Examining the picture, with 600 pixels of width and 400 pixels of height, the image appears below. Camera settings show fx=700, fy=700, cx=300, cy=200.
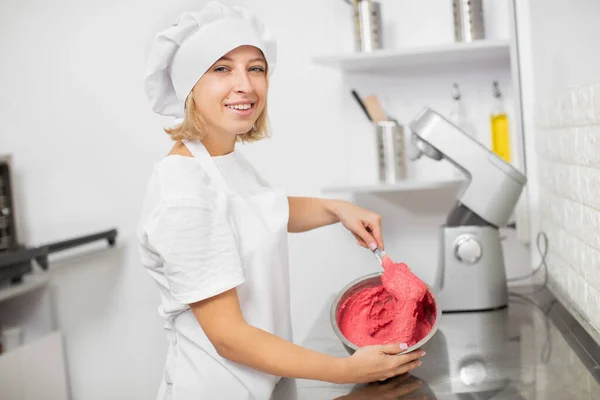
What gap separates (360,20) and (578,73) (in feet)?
2.73

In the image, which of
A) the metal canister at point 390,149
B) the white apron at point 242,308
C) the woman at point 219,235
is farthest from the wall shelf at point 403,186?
the white apron at point 242,308

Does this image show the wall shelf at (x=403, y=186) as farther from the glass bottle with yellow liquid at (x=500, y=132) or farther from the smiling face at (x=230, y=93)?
the smiling face at (x=230, y=93)

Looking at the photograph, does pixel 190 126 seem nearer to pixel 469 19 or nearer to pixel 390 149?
pixel 390 149

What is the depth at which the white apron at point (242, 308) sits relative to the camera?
3.95 ft

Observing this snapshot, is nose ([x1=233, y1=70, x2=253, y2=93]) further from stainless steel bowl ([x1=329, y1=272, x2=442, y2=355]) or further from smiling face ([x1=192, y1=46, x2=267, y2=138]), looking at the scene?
stainless steel bowl ([x1=329, y1=272, x2=442, y2=355])

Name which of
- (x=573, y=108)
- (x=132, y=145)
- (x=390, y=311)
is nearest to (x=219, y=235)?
(x=390, y=311)

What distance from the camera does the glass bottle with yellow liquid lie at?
214 cm

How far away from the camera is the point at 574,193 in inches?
54.1

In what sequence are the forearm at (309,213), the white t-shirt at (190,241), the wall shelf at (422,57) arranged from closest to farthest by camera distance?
the white t-shirt at (190,241)
the forearm at (309,213)
the wall shelf at (422,57)

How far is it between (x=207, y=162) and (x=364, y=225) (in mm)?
384

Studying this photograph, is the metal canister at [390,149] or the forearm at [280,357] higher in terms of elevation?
the metal canister at [390,149]

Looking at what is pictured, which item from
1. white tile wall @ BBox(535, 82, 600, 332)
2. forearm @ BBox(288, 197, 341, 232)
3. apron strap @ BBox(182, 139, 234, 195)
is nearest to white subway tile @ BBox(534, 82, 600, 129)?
white tile wall @ BBox(535, 82, 600, 332)

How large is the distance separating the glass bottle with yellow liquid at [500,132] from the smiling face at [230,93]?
1.11 meters

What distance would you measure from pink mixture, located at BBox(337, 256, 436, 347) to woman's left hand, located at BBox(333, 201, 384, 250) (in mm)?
101
